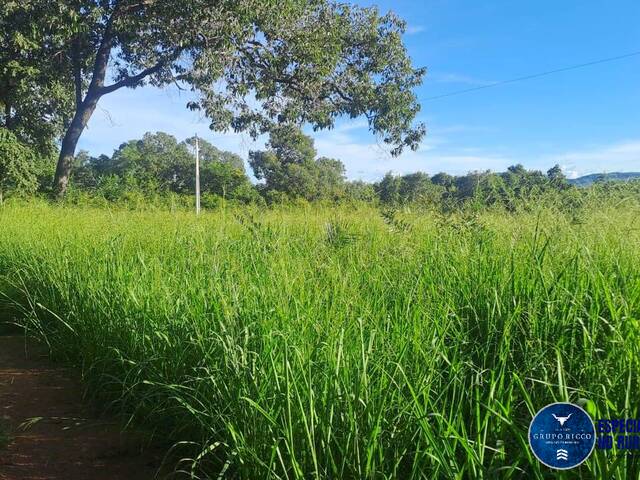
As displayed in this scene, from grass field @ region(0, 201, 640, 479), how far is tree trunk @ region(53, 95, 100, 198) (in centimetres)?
1050

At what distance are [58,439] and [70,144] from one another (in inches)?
506

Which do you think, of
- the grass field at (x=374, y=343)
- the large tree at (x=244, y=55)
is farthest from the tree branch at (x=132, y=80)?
the grass field at (x=374, y=343)

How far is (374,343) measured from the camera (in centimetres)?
207

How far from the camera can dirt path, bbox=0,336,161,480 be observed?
2.22 metres

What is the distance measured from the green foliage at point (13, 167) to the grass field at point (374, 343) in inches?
375

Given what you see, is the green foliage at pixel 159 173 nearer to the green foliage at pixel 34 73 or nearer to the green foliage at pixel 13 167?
the green foliage at pixel 13 167

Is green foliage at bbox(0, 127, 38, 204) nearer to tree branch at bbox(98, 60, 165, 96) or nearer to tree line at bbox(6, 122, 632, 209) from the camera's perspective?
tree line at bbox(6, 122, 632, 209)

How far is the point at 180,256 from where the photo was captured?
4.16 metres

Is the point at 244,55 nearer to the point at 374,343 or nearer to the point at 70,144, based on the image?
the point at 70,144

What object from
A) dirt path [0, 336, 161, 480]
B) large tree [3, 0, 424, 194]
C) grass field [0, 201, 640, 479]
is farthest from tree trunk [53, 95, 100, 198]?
dirt path [0, 336, 161, 480]

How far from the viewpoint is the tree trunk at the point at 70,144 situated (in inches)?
531

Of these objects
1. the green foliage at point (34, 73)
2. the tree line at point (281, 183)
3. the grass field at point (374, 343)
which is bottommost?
the grass field at point (374, 343)

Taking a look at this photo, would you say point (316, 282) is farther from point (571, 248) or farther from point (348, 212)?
point (348, 212)

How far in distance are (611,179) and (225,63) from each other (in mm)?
10872
